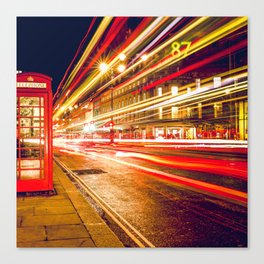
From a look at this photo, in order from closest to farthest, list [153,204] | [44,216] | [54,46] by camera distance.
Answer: [44,216] → [153,204] → [54,46]

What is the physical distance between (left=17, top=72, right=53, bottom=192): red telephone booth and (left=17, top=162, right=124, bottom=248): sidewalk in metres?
0.50

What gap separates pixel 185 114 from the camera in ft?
142

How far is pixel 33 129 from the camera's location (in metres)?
6.61

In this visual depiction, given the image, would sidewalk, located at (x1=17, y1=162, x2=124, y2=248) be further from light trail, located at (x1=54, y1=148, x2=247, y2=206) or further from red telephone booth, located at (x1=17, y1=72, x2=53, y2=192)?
light trail, located at (x1=54, y1=148, x2=247, y2=206)

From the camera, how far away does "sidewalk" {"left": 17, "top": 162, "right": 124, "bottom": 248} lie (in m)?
4.55

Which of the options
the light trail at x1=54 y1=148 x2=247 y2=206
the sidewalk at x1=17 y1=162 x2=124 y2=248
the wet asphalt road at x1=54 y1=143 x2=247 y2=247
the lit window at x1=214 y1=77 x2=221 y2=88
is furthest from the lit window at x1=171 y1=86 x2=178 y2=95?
the sidewalk at x1=17 y1=162 x2=124 y2=248

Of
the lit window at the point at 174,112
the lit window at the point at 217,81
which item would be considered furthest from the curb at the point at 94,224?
the lit window at the point at 174,112

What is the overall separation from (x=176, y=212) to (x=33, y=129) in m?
3.31

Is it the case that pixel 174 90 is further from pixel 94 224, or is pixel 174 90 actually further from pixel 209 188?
pixel 94 224

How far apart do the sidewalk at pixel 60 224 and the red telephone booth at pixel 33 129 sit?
1.65 feet

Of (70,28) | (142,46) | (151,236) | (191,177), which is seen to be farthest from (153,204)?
(142,46)

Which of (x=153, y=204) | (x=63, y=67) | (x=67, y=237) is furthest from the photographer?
(x=63, y=67)
